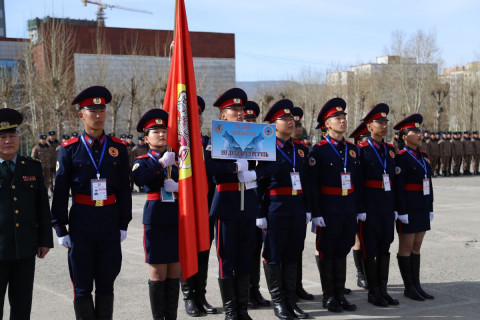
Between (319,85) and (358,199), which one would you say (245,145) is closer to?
(358,199)

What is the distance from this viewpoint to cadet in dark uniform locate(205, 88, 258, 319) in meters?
5.83

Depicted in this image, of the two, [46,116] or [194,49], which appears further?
[194,49]

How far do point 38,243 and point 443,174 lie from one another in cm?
2599

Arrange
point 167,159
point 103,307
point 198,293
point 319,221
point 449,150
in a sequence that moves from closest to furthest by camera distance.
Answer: point 103,307 < point 167,159 < point 319,221 < point 198,293 < point 449,150

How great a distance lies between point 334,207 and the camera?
21.1 feet

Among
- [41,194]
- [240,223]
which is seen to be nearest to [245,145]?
[240,223]

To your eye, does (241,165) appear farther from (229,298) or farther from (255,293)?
(255,293)

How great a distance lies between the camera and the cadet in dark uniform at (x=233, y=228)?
583 centimetres

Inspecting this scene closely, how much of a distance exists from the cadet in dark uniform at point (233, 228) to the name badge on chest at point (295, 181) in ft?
1.71

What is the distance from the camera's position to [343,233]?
652 centimetres

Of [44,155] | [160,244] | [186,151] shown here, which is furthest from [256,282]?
[44,155]

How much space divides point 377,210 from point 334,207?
2.16ft

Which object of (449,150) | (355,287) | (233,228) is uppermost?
(233,228)

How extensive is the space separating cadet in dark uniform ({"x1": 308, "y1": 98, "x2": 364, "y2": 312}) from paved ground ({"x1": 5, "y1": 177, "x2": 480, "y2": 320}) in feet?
1.24
